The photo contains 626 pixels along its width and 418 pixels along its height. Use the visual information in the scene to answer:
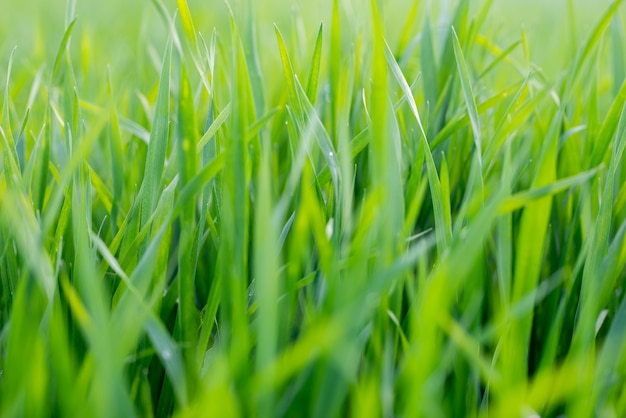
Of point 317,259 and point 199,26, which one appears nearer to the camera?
point 317,259

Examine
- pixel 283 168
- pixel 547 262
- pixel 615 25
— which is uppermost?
pixel 615 25

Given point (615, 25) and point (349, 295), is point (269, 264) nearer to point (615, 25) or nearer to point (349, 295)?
point (349, 295)

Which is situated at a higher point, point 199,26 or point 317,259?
point 199,26

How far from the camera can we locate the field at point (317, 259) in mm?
395

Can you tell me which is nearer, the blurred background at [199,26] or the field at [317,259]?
the field at [317,259]

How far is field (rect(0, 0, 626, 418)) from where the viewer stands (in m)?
0.39

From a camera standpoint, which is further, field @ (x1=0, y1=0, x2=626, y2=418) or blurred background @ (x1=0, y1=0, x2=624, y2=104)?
blurred background @ (x1=0, y1=0, x2=624, y2=104)

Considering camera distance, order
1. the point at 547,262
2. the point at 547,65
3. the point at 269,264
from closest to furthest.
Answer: the point at 269,264
the point at 547,262
the point at 547,65

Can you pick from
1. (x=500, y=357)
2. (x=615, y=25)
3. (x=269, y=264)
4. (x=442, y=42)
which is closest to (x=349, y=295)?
(x=269, y=264)

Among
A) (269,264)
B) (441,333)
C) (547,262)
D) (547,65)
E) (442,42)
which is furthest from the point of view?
(547,65)

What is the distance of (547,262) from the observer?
0.73 meters

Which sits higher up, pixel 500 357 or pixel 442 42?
pixel 442 42

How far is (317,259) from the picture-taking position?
2.07 feet

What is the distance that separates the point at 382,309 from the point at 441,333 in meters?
0.05
